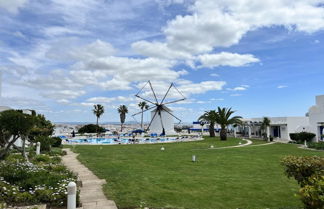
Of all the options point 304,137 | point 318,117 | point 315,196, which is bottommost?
point 304,137

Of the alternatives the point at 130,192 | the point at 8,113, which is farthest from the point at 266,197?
the point at 8,113

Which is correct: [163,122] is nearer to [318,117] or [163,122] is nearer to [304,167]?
[318,117]

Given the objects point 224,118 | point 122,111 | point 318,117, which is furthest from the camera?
point 122,111

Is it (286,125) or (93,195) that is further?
(286,125)

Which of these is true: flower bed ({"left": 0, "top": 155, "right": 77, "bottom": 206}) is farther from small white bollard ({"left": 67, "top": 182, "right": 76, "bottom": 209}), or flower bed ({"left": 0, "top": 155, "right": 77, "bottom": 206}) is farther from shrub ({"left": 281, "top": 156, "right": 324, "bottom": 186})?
shrub ({"left": 281, "top": 156, "right": 324, "bottom": 186})

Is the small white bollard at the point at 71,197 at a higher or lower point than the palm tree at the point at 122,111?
lower

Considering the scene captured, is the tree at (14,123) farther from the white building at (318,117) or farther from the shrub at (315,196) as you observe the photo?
the white building at (318,117)

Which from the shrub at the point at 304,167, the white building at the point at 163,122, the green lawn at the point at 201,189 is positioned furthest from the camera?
A: the white building at the point at 163,122

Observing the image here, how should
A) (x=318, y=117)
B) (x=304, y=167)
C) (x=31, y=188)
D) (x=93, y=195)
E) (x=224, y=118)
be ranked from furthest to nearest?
(x=224, y=118) → (x=318, y=117) → (x=93, y=195) → (x=31, y=188) → (x=304, y=167)

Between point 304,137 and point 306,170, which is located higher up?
point 306,170

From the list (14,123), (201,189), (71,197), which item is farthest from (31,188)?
(201,189)

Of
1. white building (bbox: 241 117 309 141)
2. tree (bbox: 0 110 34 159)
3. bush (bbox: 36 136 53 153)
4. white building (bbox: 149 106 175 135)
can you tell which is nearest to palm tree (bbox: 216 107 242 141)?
white building (bbox: 241 117 309 141)

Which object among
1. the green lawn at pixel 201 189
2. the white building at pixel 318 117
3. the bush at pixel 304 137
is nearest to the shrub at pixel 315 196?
the green lawn at pixel 201 189

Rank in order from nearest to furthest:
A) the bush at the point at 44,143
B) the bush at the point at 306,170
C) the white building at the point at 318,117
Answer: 1. the bush at the point at 306,170
2. the bush at the point at 44,143
3. the white building at the point at 318,117
